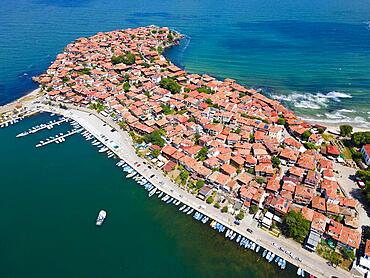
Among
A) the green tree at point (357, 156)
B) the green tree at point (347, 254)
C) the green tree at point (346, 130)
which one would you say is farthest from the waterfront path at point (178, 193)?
the green tree at point (346, 130)

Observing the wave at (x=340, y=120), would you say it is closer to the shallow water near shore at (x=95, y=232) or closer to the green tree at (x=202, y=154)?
the green tree at (x=202, y=154)

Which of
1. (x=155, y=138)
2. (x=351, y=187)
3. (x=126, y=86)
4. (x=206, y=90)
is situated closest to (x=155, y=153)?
(x=155, y=138)

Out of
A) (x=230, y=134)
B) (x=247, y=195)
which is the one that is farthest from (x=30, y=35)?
(x=247, y=195)

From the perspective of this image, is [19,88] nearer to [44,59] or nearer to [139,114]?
[44,59]

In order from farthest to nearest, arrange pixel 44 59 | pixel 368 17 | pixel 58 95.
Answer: pixel 368 17 → pixel 44 59 → pixel 58 95

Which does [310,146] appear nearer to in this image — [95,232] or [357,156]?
[357,156]

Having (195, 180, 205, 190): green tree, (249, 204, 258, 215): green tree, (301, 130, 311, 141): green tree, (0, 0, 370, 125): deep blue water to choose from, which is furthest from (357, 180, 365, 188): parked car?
(195, 180, 205, 190): green tree
